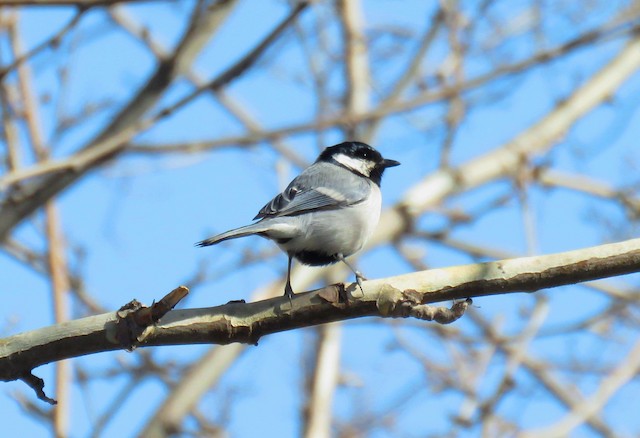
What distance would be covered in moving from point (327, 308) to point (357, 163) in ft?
8.95

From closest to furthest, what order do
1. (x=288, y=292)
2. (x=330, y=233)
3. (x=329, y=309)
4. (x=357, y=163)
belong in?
(x=329, y=309)
(x=288, y=292)
(x=330, y=233)
(x=357, y=163)

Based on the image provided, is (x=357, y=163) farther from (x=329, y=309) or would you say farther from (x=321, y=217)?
(x=329, y=309)

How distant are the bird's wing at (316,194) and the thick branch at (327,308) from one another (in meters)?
1.26

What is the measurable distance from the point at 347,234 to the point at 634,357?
3465 millimetres

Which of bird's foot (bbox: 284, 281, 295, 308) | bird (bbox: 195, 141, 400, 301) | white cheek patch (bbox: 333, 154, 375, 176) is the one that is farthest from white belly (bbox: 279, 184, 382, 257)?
white cheek patch (bbox: 333, 154, 375, 176)

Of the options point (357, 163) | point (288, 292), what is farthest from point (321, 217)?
point (357, 163)

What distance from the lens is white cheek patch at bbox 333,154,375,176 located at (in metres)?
A: 5.61

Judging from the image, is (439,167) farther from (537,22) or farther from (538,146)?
(537,22)

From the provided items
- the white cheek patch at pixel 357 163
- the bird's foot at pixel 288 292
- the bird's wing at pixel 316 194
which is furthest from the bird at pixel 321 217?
the white cheek patch at pixel 357 163

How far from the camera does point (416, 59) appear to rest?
8.41 metres

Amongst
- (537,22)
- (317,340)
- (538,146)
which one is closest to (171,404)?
(317,340)

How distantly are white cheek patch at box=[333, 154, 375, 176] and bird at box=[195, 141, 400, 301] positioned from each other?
1.83ft

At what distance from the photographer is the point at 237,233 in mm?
3646

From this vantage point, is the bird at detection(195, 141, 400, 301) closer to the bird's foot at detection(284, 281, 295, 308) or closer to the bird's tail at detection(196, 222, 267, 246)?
the bird's tail at detection(196, 222, 267, 246)
